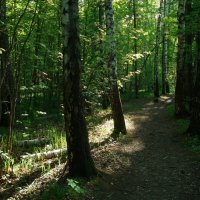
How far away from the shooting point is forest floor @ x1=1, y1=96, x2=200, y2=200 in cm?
724

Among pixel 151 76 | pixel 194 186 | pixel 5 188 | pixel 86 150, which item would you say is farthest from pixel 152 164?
pixel 151 76

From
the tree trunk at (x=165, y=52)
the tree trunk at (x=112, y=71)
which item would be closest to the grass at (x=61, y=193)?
the tree trunk at (x=112, y=71)

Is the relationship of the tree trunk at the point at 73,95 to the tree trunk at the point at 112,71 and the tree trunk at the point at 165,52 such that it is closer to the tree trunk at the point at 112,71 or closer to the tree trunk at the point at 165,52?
the tree trunk at the point at 112,71

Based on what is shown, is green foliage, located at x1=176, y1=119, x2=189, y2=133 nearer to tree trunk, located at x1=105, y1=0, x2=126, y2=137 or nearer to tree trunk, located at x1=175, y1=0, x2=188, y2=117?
tree trunk, located at x1=175, y1=0, x2=188, y2=117

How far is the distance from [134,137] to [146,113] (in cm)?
695

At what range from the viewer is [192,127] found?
12141 millimetres

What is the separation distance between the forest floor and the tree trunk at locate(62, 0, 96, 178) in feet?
1.85

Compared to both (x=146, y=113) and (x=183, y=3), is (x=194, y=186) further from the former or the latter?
(x=146, y=113)

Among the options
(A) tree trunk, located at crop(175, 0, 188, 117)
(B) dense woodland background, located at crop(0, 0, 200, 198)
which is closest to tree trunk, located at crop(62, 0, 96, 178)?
(B) dense woodland background, located at crop(0, 0, 200, 198)

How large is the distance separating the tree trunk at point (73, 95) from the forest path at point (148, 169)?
0.66m

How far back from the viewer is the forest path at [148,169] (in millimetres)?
7316

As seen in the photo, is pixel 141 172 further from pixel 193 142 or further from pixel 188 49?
pixel 188 49

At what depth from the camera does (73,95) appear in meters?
7.21

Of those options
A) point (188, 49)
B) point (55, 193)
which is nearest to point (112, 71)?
A: point (188, 49)
